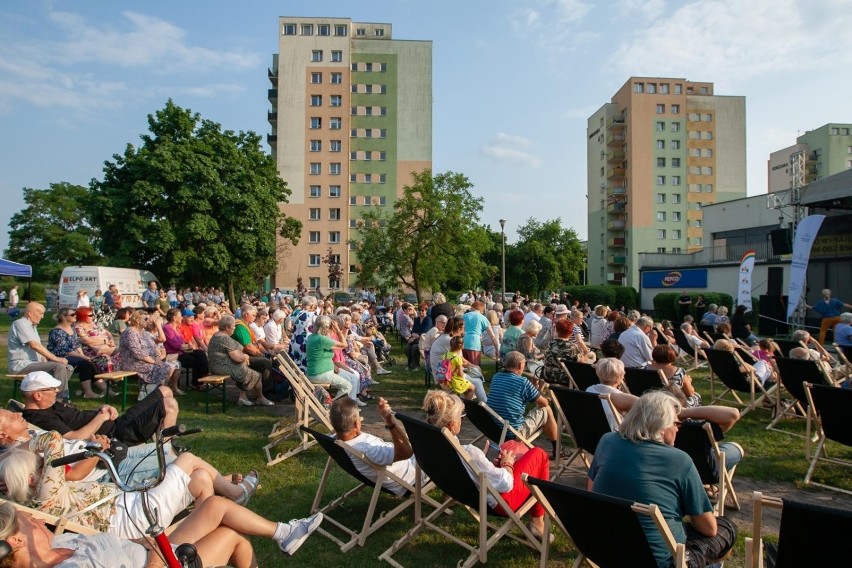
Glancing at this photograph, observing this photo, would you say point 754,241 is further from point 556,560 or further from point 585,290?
point 556,560

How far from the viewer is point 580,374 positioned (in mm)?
6426

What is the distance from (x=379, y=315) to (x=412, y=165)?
1761 inches

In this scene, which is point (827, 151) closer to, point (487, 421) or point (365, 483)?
point (487, 421)

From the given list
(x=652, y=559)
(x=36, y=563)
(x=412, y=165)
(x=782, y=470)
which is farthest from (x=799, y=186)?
(x=412, y=165)

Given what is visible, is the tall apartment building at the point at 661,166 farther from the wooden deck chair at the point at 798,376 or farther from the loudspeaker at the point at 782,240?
the wooden deck chair at the point at 798,376

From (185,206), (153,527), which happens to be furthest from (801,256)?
(185,206)

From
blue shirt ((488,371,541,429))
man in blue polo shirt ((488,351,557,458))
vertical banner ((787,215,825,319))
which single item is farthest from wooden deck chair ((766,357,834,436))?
vertical banner ((787,215,825,319))

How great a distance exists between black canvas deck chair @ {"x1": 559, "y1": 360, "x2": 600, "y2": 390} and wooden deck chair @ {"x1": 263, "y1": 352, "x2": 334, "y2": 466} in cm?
280

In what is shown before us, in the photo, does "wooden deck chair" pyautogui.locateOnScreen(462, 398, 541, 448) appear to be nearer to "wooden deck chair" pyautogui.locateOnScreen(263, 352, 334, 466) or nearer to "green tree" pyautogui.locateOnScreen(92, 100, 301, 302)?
"wooden deck chair" pyautogui.locateOnScreen(263, 352, 334, 466)

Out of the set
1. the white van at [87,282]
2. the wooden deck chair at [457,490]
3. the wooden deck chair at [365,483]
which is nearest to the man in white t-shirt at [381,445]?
the wooden deck chair at [365,483]

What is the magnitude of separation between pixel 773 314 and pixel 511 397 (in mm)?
19491

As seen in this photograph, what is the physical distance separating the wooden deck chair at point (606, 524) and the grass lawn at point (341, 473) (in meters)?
1.10

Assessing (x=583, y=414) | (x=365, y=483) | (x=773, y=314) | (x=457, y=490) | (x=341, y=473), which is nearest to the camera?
(x=457, y=490)

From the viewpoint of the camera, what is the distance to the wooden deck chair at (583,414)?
449 cm
